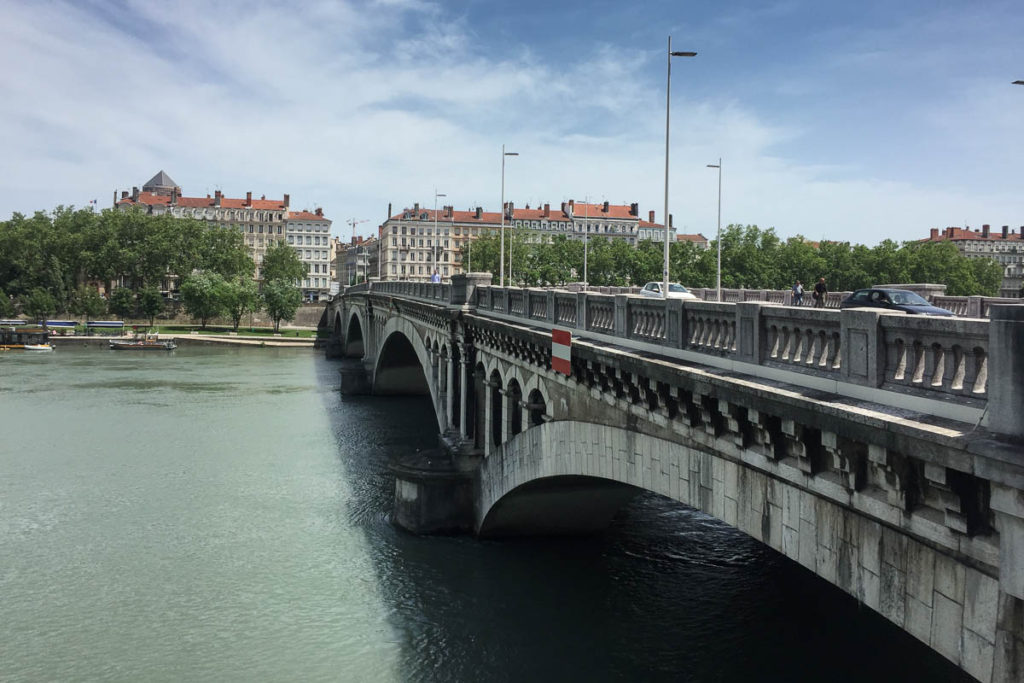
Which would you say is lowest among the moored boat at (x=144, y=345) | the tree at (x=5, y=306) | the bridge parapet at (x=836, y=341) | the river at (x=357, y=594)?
the river at (x=357, y=594)

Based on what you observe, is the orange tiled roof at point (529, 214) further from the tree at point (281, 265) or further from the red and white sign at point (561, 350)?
the red and white sign at point (561, 350)

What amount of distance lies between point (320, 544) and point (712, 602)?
12119mm

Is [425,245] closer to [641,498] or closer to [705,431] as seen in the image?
[641,498]

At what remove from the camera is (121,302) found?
131250 millimetres

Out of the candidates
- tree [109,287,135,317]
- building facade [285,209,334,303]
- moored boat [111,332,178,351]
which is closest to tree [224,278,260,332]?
tree [109,287,135,317]

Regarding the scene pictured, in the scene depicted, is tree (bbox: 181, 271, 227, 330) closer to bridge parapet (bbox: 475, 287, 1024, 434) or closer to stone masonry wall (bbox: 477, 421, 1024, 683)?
bridge parapet (bbox: 475, 287, 1024, 434)

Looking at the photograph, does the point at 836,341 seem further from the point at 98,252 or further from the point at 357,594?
the point at 98,252

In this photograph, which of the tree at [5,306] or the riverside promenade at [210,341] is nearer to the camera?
the riverside promenade at [210,341]

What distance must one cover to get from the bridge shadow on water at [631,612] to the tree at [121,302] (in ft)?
373

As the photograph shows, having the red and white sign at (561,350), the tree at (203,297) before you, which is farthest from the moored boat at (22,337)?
the red and white sign at (561,350)

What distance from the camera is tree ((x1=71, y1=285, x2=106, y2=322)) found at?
429 ft

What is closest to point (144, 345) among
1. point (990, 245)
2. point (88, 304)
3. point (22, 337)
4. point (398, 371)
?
point (22, 337)

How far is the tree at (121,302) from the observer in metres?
131

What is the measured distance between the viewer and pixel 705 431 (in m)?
12.7
